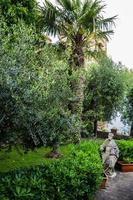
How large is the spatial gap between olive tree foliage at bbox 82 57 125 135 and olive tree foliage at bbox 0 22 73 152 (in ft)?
62.5

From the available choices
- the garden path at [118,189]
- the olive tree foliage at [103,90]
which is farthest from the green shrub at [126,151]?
the olive tree foliage at [103,90]

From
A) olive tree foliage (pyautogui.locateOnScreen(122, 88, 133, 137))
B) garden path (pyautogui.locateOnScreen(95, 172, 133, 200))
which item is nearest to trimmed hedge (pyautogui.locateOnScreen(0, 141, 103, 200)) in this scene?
garden path (pyautogui.locateOnScreen(95, 172, 133, 200))

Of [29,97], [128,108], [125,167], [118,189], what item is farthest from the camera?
[128,108]

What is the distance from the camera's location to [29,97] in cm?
786

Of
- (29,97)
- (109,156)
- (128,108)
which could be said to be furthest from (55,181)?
(128,108)

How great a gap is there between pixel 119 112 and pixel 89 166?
2022 centimetres

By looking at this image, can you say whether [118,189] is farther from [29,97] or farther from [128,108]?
[128,108]

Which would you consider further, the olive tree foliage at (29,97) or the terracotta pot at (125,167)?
the terracotta pot at (125,167)

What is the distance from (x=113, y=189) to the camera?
13086mm

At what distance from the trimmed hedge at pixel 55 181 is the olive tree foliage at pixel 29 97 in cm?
73

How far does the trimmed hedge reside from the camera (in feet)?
25.7

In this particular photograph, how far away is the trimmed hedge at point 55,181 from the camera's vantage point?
7.83 m

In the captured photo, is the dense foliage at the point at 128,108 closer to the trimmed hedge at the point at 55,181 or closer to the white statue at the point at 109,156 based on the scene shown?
the white statue at the point at 109,156

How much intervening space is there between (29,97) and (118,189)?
6612 mm
